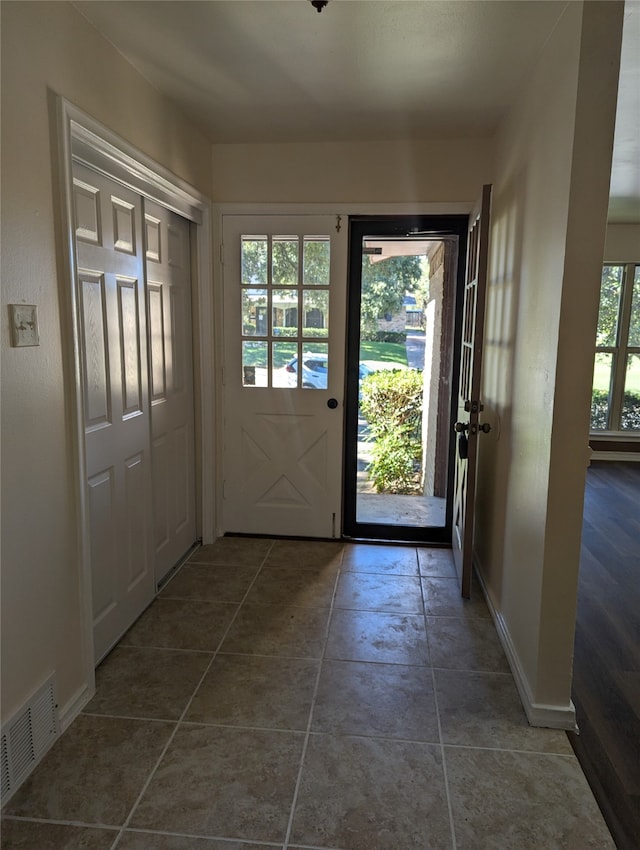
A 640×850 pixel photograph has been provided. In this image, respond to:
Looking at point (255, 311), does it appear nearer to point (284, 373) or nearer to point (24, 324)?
point (284, 373)

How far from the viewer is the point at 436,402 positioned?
5184 mm

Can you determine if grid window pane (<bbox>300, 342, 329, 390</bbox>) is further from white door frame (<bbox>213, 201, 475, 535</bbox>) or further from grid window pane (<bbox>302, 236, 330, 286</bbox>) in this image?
white door frame (<bbox>213, 201, 475, 535</bbox>)

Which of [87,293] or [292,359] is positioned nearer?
[87,293]

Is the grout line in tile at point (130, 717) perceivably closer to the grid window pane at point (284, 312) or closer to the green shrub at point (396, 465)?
the grid window pane at point (284, 312)

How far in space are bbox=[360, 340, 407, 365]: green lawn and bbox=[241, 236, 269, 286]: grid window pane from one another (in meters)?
2.15

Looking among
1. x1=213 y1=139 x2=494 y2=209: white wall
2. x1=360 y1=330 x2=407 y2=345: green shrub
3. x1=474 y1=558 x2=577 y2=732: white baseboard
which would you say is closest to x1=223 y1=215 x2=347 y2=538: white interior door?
x1=213 y1=139 x2=494 y2=209: white wall

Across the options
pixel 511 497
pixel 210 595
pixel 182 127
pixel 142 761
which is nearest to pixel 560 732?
pixel 511 497

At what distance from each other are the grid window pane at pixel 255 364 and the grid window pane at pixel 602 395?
419cm

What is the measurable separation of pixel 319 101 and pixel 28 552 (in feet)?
7.73

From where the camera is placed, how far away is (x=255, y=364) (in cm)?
359

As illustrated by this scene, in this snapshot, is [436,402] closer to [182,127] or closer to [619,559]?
[619,559]

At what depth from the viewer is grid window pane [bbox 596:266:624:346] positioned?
5.95m

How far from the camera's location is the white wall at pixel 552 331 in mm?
1711

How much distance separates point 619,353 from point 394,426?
2.65 metres
